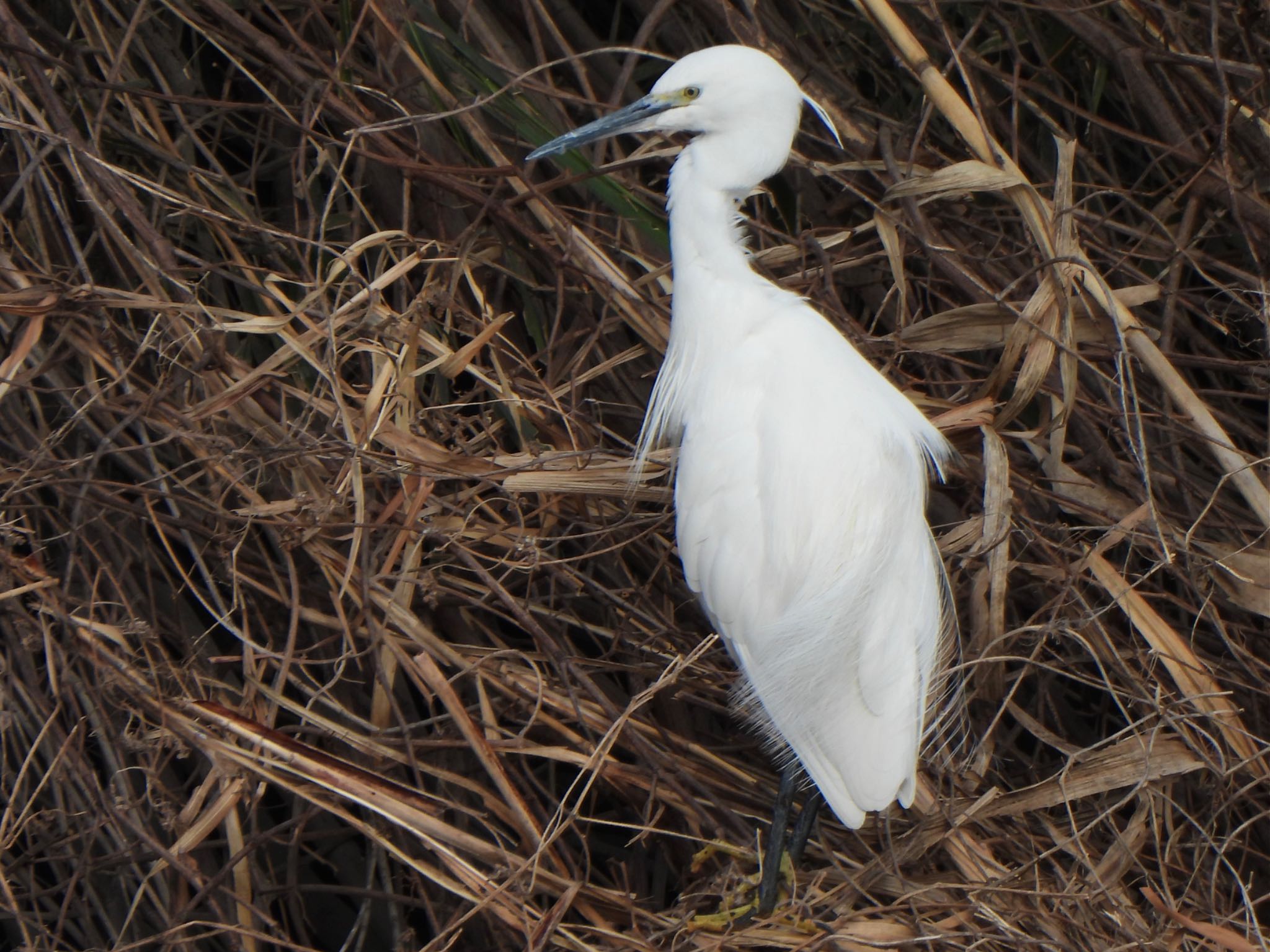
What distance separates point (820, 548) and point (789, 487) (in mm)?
74

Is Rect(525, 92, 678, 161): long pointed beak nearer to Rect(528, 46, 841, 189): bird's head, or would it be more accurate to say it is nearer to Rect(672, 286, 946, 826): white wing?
Rect(528, 46, 841, 189): bird's head

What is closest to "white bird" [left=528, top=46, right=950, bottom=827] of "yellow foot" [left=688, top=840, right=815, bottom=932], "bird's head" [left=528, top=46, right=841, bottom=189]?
"bird's head" [left=528, top=46, right=841, bottom=189]

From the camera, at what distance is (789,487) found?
4.36 feet

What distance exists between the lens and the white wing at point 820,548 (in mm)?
1315

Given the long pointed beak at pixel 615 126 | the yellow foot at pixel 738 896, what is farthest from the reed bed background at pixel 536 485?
the long pointed beak at pixel 615 126

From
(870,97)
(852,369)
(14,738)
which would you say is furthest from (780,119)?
(14,738)

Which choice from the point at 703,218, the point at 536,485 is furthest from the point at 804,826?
the point at 703,218

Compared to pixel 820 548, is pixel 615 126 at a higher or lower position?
higher

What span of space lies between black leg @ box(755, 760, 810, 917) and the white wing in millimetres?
45

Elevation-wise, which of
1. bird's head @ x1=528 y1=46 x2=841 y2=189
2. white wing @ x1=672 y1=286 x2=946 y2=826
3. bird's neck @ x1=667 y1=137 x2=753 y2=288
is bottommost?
white wing @ x1=672 y1=286 x2=946 y2=826

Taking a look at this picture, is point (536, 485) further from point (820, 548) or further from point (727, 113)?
point (727, 113)

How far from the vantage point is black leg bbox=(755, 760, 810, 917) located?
1343mm

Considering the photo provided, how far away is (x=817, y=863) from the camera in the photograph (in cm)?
153

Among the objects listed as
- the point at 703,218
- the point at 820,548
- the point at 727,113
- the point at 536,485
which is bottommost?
the point at 820,548
